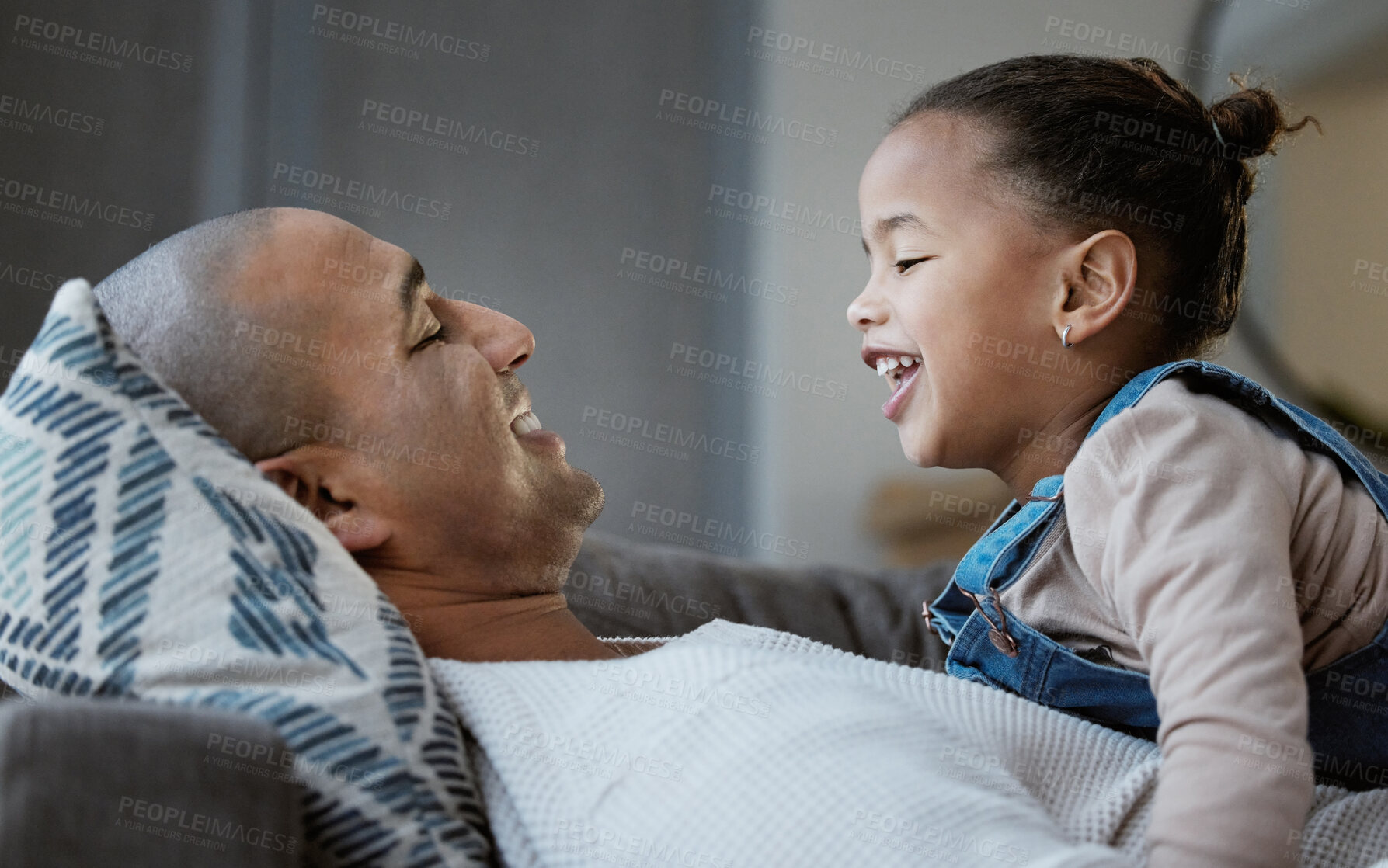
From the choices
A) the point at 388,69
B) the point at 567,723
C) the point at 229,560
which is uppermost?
the point at 388,69

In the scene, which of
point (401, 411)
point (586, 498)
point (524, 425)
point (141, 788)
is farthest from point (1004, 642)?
point (141, 788)

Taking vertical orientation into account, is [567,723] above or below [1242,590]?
below

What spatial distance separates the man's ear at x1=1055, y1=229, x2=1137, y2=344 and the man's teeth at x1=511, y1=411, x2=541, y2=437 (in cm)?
63

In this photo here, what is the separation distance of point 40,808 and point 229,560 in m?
0.22

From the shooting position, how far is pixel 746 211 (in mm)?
3156

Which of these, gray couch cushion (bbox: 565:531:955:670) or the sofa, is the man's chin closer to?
the sofa

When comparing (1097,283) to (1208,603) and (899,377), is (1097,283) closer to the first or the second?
(899,377)

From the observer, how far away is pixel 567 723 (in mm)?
864

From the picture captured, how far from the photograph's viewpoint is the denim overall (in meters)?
1.06

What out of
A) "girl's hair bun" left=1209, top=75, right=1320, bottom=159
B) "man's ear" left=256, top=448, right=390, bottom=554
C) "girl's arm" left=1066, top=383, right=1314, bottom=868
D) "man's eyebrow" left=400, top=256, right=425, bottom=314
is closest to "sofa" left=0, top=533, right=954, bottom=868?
"man's ear" left=256, top=448, right=390, bottom=554

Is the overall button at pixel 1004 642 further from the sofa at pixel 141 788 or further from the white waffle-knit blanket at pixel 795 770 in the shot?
the sofa at pixel 141 788

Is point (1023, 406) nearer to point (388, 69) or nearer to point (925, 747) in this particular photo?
point (925, 747)

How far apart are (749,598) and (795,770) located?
1202 millimetres

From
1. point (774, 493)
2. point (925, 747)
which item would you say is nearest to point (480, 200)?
point (774, 493)
